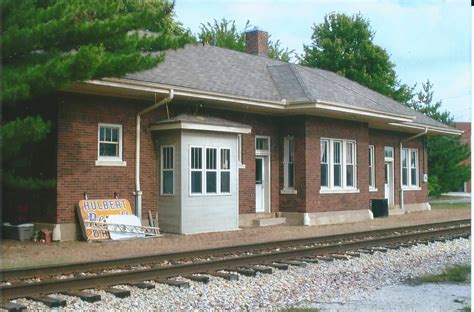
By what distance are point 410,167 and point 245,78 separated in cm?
1114

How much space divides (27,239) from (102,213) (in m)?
1.88

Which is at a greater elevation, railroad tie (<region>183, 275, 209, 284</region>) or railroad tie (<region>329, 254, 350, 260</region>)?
railroad tie (<region>329, 254, 350, 260</region>)

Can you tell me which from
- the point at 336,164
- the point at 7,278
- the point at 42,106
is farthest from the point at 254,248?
the point at 336,164

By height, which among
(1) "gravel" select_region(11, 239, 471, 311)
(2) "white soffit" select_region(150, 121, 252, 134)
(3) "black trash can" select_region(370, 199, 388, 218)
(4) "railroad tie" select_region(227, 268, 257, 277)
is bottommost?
(1) "gravel" select_region(11, 239, 471, 311)

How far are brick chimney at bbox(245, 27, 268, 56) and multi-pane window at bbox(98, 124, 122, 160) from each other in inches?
507

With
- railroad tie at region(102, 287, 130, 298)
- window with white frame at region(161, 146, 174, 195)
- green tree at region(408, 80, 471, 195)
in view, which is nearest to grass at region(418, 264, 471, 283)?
railroad tie at region(102, 287, 130, 298)

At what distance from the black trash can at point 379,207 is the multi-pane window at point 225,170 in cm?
853

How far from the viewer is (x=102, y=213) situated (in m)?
15.2

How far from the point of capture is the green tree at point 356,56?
1654 inches

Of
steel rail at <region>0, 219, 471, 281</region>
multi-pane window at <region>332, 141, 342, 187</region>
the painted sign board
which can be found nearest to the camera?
steel rail at <region>0, 219, 471, 281</region>

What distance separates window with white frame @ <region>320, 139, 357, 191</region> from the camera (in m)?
21.0

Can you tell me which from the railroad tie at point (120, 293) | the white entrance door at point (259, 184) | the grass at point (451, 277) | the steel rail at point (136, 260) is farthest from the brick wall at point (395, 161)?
the railroad tie at point (120, 293)

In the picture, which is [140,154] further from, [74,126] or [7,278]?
[7,278]

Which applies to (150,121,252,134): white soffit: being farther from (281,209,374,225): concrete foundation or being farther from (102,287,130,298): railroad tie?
(102,287,130,298): railroad tie
